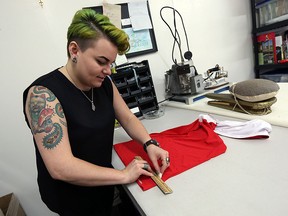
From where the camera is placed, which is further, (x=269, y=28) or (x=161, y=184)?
(x=269, y=28)

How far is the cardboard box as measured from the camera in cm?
118

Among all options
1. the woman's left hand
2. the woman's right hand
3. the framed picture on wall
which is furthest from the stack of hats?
the framed picture on wall

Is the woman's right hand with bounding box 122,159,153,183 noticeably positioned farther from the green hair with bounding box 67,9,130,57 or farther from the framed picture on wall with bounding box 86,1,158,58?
the framed picture on wall with bounding box 86,1,158,58

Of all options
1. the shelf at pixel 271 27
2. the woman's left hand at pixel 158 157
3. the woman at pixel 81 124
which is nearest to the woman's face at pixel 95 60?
the woman at pixel 81 124

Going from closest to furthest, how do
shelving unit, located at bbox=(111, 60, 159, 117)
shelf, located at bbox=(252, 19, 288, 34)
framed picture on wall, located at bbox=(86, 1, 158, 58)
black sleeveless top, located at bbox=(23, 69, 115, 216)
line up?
black sleeveless top, located at bbox=(23, 69, 115, 216) < shelving unit, located at bbox=(111, 60, 159, 117) < framed picture on wall, located at bbox=(86, 1, 158, 58) < shelf, located at bbox=(252, 19, 288, 34)

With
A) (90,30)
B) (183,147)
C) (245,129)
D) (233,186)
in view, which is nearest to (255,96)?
(245,129)

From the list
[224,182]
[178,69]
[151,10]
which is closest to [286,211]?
[224,182]

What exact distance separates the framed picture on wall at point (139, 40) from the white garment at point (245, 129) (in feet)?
2.89

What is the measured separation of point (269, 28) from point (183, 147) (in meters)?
1.67

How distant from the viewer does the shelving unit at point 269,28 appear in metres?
1.81

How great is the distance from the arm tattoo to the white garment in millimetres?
682

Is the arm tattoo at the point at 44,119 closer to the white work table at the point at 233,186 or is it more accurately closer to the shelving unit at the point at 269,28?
the white work table at the point at 233,186

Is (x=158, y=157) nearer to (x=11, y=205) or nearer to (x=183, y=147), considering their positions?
(x=183, y=147)

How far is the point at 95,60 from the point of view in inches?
29.4
